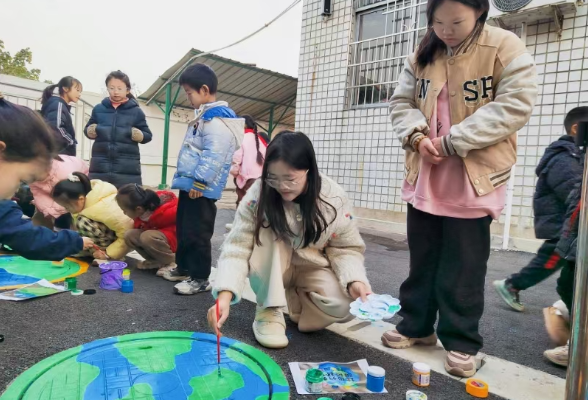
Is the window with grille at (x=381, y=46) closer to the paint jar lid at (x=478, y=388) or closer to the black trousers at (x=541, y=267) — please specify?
the black trousers at (x=541, y=267)

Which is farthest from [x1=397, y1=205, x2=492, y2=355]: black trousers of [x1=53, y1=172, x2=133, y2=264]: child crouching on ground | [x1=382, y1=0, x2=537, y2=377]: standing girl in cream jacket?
[x1=53, y1=172, x2=133, y2=264]: child crouching on ground

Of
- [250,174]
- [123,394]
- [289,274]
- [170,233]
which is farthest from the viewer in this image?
[250,174]

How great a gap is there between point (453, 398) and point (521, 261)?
2720mm

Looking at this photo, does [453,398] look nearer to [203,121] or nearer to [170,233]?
[203,121]

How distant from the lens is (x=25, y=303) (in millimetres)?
2105

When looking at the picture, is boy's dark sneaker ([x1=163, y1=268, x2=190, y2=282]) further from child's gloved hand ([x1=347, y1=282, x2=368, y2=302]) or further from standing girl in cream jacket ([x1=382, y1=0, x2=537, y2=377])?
standing girl in cream jacket ([x1=382, y1=0, x2=537, y2=377])

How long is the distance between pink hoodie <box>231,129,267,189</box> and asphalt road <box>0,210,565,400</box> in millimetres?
1589

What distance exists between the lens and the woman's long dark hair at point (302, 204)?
1.69m

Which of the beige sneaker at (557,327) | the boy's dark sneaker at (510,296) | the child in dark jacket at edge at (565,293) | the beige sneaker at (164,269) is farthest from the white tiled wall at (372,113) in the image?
the beige sneaker at (164,269)

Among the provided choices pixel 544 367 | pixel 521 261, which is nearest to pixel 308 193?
pixel 544 367

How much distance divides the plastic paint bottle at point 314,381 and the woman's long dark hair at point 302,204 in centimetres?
57

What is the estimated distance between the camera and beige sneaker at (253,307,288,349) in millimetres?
1707

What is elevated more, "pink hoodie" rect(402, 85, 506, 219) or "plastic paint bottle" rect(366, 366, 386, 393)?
"pink hoodie" rect(402, 85, 506, 219)

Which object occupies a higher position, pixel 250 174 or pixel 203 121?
pixel 203 121
